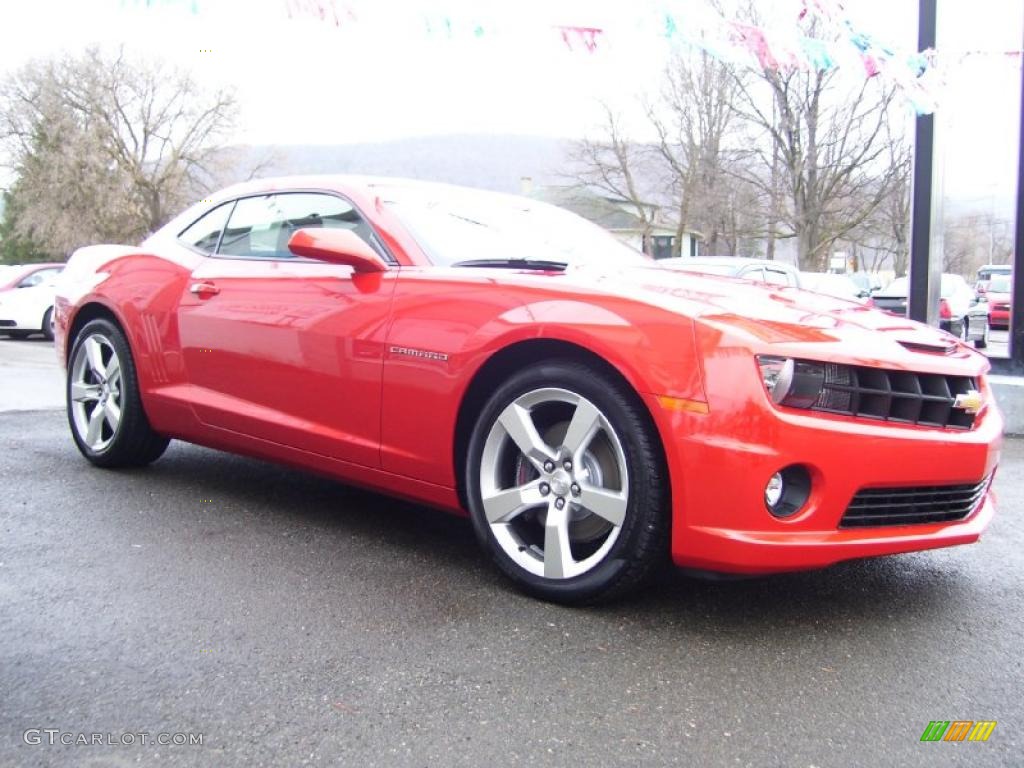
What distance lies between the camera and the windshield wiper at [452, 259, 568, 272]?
343cm

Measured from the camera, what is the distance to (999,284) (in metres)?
22.4

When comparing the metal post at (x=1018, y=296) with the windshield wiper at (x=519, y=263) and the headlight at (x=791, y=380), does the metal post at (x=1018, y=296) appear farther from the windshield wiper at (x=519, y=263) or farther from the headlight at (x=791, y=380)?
the headlight at (x=791, y=380)

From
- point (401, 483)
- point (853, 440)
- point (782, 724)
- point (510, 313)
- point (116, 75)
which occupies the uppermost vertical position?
→ point (116, 75)

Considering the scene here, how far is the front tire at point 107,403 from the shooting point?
444 centimetres

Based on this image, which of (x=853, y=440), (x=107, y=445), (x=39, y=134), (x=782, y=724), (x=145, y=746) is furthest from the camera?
(x=39, y=134)

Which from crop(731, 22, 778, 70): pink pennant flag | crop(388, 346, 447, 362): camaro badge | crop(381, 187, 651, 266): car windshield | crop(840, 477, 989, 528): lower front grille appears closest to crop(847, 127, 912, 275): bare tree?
crop(731, 22, 778, 70): pink pennant flag

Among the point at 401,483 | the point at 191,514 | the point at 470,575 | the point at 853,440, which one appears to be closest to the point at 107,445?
the point at 191,514

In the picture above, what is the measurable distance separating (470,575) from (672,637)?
0.79 metres

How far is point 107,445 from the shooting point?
15.0ft

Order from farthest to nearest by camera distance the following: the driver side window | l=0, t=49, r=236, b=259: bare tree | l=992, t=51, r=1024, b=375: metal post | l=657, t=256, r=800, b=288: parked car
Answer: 1. l=0, t=49, r=236, b=259: bare tree
2. l=657, t=256, r=800, b=288: parked car
3. l=992, t=51, r=1024, b=375: metal post
4. the driver side window

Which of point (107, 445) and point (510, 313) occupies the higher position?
point (510, 313)

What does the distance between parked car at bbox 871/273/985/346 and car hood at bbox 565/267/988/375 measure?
9110 mm

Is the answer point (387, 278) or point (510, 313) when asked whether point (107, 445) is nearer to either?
point (387, 278)

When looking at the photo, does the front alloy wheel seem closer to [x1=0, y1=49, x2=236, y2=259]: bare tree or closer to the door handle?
the door handle
